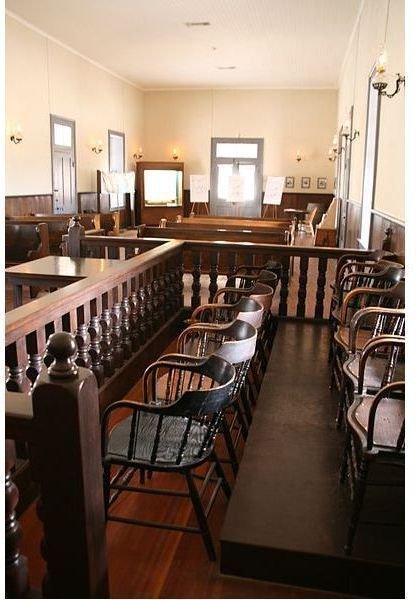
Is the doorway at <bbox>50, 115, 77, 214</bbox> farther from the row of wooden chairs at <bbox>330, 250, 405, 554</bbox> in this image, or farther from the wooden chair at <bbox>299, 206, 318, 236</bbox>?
the row of wooden chairs at <bbox>330, 250, 405, 554</bbox>

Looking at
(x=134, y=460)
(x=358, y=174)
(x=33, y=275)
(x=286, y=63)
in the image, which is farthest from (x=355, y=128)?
(x=134, y=460)

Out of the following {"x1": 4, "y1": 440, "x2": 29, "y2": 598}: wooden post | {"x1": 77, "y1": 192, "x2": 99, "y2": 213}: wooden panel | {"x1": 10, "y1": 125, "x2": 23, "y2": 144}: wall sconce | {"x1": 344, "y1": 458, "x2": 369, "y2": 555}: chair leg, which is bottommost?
{"x1": 344, "y1": 458, "x2": 369, "y2": 555}: chair leg

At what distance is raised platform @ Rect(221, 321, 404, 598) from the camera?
191 centimetres

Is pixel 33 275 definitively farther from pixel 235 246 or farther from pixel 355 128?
pixel 355 128

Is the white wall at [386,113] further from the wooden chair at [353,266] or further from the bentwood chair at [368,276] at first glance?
the bentwood chair at [368,276]

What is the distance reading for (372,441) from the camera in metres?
1.83

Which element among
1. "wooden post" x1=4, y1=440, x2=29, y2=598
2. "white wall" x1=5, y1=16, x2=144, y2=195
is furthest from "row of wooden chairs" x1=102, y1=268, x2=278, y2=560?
"white wall" x1=5, y1=16, x2=144, y2=195

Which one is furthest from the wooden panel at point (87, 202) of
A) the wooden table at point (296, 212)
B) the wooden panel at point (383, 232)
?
the wooden panel at point (383, 232)

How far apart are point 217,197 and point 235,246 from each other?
1129 cm

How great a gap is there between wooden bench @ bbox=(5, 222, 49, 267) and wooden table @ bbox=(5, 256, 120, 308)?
2814 millimetres

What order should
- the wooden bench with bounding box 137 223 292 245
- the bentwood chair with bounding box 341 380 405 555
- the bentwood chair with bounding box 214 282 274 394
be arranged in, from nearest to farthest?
the bentwood chair with bounding box 341 380 405 555 < the bentwood chair with bounding box 214 282 274 394 < the wooden bench with bounding box 137 223 292 245

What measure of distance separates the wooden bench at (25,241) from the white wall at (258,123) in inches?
366

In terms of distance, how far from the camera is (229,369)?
209 cm

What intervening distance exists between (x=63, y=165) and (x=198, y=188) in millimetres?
4822
